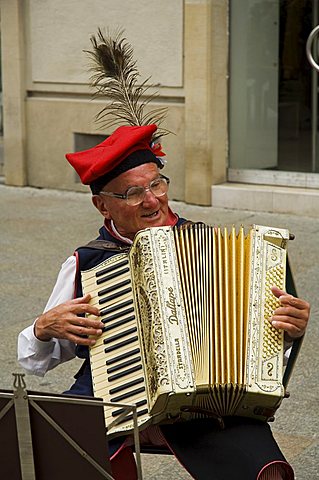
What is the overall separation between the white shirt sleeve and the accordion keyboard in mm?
149

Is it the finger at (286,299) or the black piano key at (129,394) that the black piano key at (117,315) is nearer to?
the black piano key at (129,394)

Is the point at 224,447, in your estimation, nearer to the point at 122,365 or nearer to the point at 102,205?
the point at 122,365

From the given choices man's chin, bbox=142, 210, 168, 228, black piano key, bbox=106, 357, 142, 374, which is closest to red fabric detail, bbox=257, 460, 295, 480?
black piano key, bbox=106, 357, 142, 374

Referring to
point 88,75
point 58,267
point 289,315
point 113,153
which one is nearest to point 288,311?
point 289,315

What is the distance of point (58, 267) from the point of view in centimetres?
755

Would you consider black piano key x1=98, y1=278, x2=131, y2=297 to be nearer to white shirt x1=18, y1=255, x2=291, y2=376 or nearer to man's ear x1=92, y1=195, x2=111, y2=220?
white shirt x1=18, y1=255, x2=291, y2=376

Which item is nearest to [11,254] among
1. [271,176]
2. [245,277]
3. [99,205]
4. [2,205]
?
[2,205]

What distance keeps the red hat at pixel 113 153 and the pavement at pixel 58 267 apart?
147 centimetres

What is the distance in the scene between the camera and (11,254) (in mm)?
8039

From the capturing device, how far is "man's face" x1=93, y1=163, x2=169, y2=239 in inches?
133

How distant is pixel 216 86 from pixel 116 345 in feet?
21.6

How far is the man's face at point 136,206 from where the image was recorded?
133 inches

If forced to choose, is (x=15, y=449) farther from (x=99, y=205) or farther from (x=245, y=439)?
(x=99, y=205)

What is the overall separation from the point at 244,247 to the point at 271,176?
6578 mm
